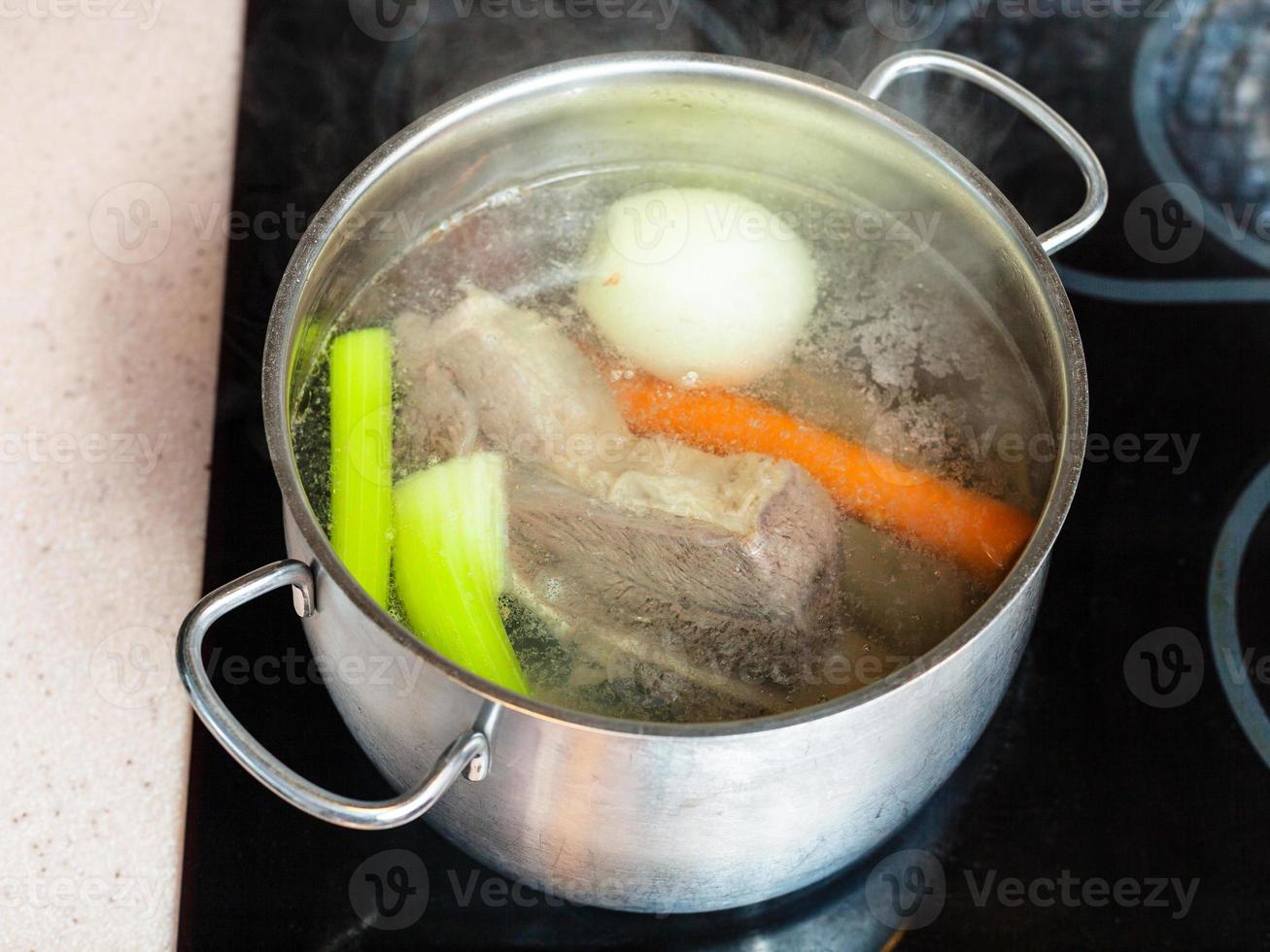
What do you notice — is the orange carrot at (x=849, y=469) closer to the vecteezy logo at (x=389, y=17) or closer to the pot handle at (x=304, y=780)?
the pot handle at (x=304, y=780)

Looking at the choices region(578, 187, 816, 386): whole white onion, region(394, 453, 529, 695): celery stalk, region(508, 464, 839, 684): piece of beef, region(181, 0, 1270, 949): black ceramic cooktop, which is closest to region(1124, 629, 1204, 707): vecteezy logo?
region(181, 0, 1270, 949): black ceramic cooktop

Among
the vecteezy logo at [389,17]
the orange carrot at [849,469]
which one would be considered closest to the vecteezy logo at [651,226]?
the orange carrot at [849,469]

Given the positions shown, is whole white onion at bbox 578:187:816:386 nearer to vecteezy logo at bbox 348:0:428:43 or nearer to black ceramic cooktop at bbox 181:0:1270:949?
black ceramic cooktop at bbox 181:0:1270:949

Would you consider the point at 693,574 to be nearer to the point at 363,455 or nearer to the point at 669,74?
the point at 363,455

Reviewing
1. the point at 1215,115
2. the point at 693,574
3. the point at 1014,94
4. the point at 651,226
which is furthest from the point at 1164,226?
the point at 693,574

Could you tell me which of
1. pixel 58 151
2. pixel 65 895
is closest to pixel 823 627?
pixel 65 895

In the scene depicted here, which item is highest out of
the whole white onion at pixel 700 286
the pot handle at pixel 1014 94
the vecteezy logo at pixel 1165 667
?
the pot handle at pixel 1014 94
